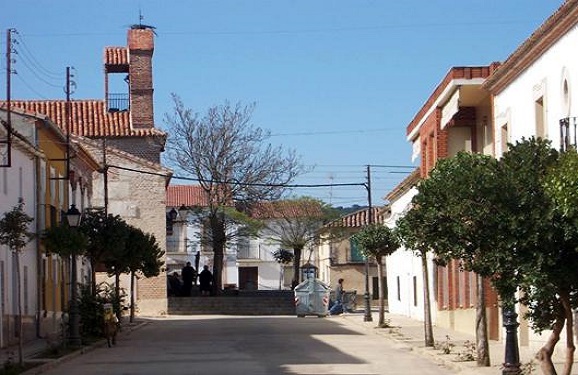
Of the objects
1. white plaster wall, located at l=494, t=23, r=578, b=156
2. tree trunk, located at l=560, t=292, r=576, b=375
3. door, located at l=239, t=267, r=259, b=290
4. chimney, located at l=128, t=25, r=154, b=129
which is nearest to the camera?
tree trunk, located at l=560, t=292, r=576, b=375

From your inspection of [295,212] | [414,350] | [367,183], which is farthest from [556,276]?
[295,212]

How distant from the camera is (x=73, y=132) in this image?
180 ft

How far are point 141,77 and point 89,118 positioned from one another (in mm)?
3157

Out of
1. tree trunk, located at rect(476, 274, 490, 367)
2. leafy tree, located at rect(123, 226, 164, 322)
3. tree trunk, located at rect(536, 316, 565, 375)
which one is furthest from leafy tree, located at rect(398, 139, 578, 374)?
leafy tree, located at rect(123, 226, 164, 322)

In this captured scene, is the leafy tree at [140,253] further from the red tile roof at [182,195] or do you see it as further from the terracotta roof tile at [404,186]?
the red tile roof at [182,195]

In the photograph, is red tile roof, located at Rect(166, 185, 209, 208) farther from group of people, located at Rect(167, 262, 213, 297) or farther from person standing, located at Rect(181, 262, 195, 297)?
person standing, located at Rect(181, 262, 195, 297)

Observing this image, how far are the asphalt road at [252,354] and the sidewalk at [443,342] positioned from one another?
1.06 ft

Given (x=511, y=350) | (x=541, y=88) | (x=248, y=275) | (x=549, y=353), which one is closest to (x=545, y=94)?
(x=541, y=88)

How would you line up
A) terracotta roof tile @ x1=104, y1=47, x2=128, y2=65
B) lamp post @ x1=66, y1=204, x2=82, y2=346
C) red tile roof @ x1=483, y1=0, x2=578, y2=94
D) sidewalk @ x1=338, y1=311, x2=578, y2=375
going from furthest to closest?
terracotta roof tile @ x1=104, y1=47, x2=128, y2=65
lamp post @ x1=66, y1=204, x2=82, y2=346
sidewalk @ x1=338, y1=311, x2=578, y2=375
red tile roof @ x1=483, y1=0, x2=578, y2=94

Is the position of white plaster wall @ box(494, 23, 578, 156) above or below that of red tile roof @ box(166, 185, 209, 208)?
below

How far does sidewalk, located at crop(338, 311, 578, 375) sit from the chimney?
1755 cm

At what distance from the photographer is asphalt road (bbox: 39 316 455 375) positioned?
2112cm

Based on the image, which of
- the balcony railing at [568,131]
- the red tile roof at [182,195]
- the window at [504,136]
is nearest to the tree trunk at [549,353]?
the balcony railing at [568,131]

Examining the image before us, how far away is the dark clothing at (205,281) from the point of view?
5566 centimetres
